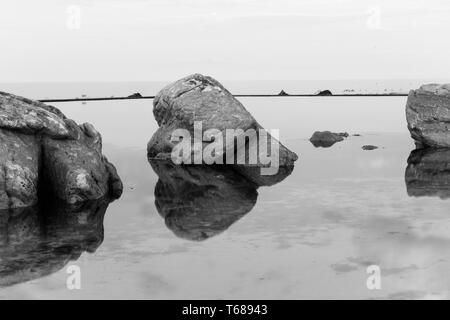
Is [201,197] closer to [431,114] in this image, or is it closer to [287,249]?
[287,249]

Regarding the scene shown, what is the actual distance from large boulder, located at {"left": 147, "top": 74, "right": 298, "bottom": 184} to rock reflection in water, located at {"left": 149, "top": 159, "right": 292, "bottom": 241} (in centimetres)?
154

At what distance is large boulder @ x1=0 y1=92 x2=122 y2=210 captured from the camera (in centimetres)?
1756

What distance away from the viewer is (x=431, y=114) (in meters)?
31.4

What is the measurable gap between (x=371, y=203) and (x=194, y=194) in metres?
5.46

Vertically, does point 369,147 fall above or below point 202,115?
below

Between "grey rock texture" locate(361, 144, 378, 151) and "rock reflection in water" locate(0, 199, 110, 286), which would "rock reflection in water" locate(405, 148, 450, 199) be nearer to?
"grey rock texture" locate(361, 144, 378, 151)

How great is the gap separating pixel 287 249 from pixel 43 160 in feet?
30.3

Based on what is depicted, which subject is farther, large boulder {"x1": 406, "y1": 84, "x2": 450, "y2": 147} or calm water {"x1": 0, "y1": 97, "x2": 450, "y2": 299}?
large boulder {"x1": 406, "y1": 84, "x2": 450, "y2": 147}

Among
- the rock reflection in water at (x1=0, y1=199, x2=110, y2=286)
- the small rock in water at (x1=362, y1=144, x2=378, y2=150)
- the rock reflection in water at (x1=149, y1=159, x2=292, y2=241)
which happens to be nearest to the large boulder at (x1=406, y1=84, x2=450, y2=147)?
the small rock in water at (x1=362, y1=144, x2=378, y2=150)

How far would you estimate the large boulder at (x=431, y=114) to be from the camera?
31.3 metres

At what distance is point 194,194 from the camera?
20.0 meters

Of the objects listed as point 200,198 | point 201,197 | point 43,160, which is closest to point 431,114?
point 201,197
